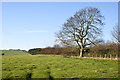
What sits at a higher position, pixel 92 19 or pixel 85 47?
pixel 92 19

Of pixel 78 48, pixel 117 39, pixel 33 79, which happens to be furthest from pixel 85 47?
pixel 33 79

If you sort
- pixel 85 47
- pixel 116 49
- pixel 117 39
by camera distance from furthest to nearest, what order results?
pixel 117 39 → pixel 85 47 → pixel 116 49

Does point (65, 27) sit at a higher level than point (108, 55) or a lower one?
higher

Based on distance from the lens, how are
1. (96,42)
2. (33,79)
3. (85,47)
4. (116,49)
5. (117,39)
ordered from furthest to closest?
(117,39) → (85,47) → (96,42) → (116,49) → (33,79)

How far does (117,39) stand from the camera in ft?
127

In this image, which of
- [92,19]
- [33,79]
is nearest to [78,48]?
[92,19]

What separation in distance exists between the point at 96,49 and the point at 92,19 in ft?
19.5

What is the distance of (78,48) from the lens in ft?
109

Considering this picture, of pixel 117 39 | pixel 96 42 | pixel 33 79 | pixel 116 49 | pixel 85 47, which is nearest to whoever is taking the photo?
pixel 33 79

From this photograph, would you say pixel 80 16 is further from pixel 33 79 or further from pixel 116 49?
pixel 33 79

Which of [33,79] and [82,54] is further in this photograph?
[82,54]

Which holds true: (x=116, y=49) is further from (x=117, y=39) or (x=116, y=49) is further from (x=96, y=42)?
(x=117, y=39)

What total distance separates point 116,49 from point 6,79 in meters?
22.3

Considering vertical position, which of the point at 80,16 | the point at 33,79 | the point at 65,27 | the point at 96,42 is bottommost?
the point at 33,79
